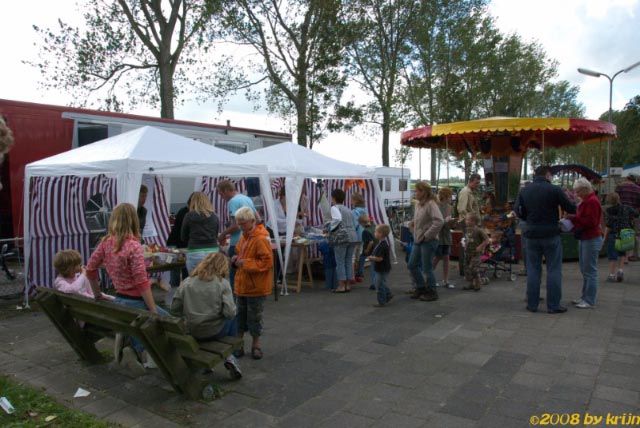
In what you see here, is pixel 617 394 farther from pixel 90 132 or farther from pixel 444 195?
pixel 90 132

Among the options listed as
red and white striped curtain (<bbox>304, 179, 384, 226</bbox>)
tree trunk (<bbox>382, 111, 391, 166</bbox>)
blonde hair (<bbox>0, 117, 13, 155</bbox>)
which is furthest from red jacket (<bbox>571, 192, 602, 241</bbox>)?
tree trunk (<bbox>382, 111, 391, 166</bbox>)

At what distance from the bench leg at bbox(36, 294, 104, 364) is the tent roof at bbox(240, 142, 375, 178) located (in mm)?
4181

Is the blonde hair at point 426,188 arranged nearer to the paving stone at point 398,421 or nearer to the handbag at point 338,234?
the handbag at point 338,234

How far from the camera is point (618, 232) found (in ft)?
26.6

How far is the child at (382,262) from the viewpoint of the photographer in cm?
650

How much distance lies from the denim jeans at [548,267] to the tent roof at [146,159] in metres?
3.78

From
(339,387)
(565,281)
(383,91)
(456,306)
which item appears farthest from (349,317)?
(383,91)

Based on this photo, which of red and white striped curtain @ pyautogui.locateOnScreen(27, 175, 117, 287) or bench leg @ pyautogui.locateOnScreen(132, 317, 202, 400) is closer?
bench leg @ pyautogui.locateOnScreen(132, 317, 202, 400)

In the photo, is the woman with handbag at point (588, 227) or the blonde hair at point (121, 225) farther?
the woman with handbag at point (588, 227)

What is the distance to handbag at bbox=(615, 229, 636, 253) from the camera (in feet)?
25.8

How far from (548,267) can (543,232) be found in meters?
0.45

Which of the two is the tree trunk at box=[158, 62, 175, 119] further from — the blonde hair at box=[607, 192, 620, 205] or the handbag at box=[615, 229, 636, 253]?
the handbag at box=[615, 229, 636, 253]

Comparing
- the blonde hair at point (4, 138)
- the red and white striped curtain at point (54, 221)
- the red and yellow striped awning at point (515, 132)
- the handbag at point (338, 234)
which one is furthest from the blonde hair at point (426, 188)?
the blonde hair at point (4, 138)

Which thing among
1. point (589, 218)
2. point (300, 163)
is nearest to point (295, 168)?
point (300, 163)
